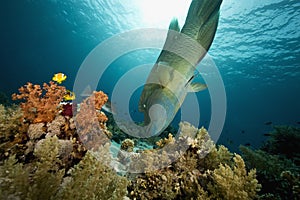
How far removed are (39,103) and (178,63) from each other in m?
2.70

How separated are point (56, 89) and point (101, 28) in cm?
2882

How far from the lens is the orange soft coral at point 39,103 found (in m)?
3.09

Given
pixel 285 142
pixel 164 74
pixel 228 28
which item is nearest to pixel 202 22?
pixel 164 74

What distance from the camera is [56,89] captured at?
3.50 meters

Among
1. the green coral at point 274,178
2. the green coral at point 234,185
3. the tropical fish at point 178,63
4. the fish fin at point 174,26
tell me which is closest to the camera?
the tropical fish at point 178,63

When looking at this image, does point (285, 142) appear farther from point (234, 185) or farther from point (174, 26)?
point (174, 26)

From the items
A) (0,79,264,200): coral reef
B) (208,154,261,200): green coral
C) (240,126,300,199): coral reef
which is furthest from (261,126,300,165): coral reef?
(208,154,261,200): green coral

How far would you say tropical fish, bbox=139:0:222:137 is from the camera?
1574 mm

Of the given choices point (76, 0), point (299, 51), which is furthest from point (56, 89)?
point (299, 51)

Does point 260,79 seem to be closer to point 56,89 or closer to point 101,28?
point 101,28

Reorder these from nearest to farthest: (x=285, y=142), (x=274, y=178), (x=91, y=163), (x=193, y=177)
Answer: (x=91, y=163) < (x=193, y=177) < (x=274, y=178) < (x=285, y=142)

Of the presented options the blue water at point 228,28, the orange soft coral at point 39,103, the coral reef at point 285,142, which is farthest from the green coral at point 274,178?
the blue water at point 228,28

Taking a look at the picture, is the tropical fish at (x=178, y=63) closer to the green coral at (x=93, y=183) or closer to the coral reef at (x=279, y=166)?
the green coral at (x=93, y=183)

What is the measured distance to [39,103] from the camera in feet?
10.3
